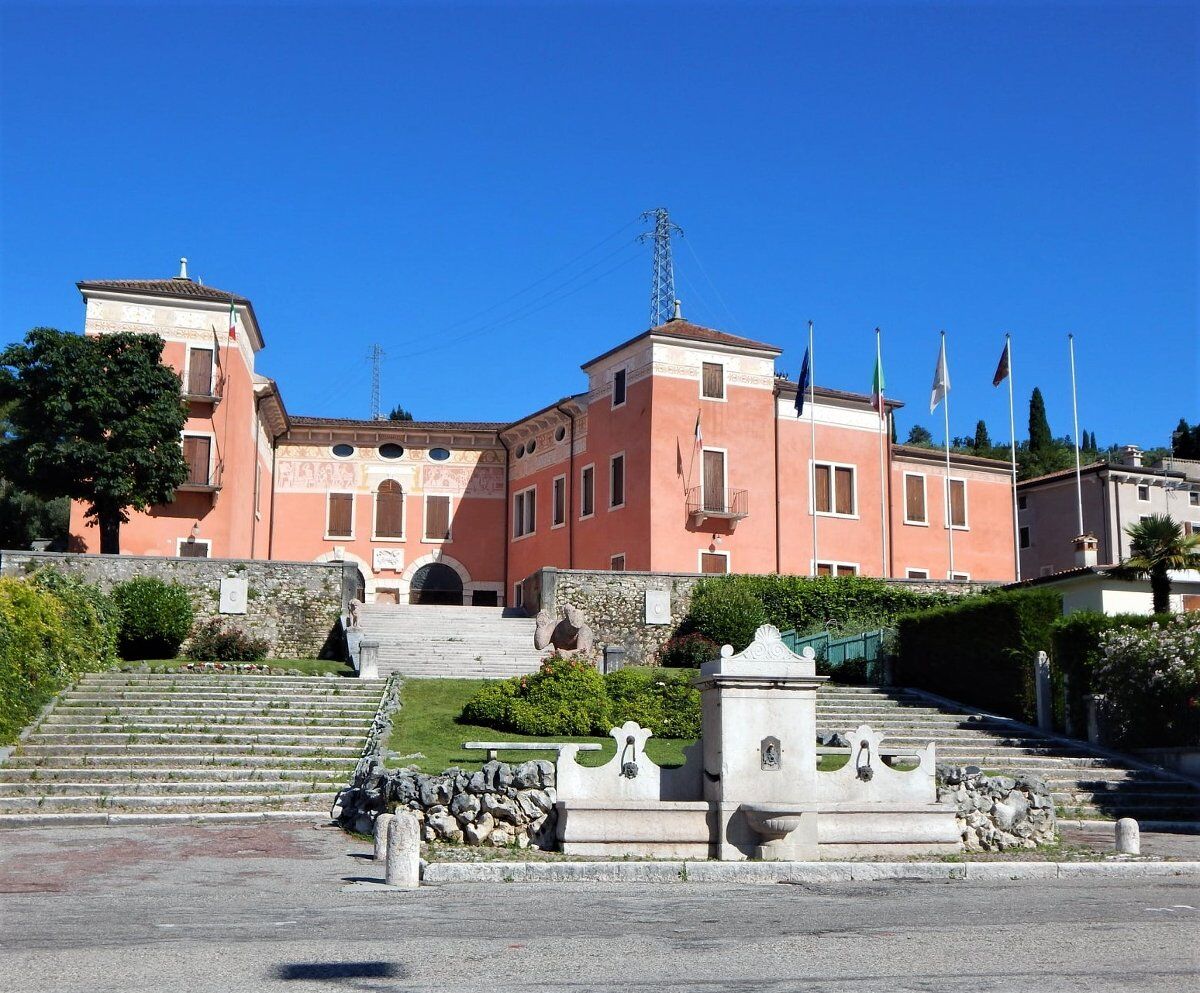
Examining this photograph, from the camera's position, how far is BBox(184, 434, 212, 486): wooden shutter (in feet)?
125

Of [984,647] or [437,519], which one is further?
[437,519]

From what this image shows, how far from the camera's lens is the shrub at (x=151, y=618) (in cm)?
3117

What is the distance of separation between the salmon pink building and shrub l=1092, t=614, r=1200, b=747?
16.4m

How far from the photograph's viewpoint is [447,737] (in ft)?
72.3

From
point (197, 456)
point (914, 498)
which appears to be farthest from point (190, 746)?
point (914, 498)

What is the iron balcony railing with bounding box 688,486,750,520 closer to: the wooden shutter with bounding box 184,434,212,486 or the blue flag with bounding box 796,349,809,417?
the blue flag with bounding box 796,349,809,417

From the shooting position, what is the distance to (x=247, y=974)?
7738mm

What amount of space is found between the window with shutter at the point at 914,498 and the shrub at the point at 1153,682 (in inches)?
782

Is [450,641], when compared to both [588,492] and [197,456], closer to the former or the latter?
[197,456]

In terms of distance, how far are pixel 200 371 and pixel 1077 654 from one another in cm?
2575

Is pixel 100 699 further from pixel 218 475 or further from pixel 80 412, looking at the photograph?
pixel 218 475

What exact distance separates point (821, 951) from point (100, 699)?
1874 centimetres

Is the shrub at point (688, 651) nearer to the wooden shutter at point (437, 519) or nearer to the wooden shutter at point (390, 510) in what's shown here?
the wooden shutter at point (437, 519)

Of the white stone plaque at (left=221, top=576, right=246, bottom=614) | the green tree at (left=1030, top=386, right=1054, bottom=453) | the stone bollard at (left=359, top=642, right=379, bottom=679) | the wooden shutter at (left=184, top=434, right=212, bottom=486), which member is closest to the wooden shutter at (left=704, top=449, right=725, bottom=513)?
the white stone plaque at (left=221, top=576, right=246, bottom=614)
